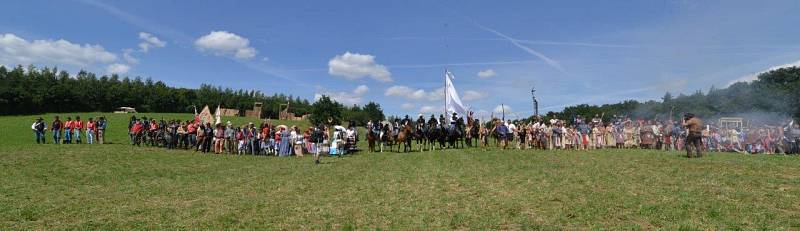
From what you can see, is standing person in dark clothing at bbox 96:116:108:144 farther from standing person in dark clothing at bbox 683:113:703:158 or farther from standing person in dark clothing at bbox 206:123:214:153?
standing person in dark clothing at bbox 683:113:703:158

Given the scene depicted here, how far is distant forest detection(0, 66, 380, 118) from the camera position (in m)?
79.6

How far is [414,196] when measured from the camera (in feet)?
34.4

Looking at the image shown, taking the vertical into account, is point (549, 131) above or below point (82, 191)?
above

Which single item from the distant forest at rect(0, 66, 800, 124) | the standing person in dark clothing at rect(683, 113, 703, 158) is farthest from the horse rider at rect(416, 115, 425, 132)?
the distant forest at rect(0, 66, 800, 124)

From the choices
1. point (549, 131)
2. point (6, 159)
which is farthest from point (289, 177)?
point (549, 131)

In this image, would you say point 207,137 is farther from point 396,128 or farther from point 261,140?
point 396,128

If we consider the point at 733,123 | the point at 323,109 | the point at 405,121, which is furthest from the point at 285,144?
the point at 323,109

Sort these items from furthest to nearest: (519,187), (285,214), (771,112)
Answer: (771,112) → (519,187) → (285,214)

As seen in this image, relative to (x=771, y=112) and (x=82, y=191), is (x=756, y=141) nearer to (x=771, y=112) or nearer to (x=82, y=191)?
(x=82, y=191)

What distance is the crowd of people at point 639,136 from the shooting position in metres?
24.9

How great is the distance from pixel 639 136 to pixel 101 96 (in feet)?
319

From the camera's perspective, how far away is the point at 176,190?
12.2 meters

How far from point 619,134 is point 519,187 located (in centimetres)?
1857

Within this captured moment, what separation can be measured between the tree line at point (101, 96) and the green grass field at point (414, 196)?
5449cm
